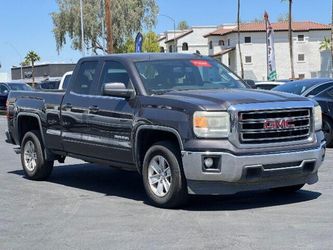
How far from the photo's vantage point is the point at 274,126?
7594 millimetres

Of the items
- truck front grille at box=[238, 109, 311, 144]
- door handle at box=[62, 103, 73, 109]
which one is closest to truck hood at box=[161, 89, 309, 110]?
truck front grille at box=[238, 109, 311, 144]

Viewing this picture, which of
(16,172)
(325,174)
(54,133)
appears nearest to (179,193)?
(54,133)

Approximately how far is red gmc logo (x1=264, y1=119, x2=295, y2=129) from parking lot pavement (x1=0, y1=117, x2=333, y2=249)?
3.36 ft

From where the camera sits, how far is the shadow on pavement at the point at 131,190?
821 cm

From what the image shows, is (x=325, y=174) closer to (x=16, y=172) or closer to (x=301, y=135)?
(x=301, y=135)

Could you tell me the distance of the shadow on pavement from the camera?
8.21 meters

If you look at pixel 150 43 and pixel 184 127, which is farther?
pixel 150 43

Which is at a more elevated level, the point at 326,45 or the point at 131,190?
the point at 326,45

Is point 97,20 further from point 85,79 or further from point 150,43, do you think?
point 85,79

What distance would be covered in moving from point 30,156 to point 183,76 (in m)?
3.48

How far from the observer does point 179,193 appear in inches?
305

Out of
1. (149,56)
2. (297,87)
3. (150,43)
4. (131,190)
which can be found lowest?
(131,190)

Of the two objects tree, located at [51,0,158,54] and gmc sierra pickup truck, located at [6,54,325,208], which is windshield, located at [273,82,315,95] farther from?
tree, located at [51,0,158,54]

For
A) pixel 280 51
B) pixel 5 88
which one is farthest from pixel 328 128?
pixel 280 51
